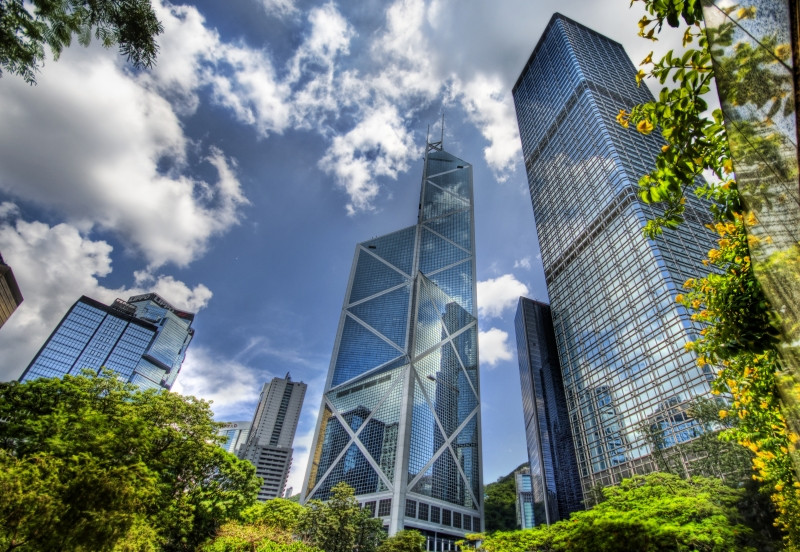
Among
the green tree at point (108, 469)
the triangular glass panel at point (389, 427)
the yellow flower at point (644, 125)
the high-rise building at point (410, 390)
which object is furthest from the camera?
the high-rise building at point (410, 390)

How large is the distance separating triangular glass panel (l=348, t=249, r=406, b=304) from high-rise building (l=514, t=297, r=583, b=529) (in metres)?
26.0

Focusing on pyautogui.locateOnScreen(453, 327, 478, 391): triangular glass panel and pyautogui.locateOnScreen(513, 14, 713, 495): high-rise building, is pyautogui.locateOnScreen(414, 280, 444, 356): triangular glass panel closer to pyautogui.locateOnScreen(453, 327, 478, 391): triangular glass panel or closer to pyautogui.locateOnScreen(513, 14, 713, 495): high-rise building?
pyautogui.locateOnScreen(453, 327, 478, 391): triangular glass panel

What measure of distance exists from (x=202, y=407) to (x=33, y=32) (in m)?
14.5

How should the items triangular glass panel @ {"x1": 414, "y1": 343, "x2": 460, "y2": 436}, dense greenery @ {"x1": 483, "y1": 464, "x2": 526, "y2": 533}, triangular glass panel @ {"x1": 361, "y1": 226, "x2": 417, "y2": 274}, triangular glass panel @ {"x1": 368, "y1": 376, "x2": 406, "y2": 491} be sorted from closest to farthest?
triangular glass panel @ {"x1": 368, "y1": 376, "x2": 406, "y2": 491} < triangular glass panel @ {"x1": 414, "y1": 343, "x2": 460, "y2": 436} < dense greenery @ {"x1": 483, "y1": 464, "x2": 526, "y2": 533} < triangular glass panel @ {"x1": 361, "y1": 226, "x2": 417, "y2": 274}

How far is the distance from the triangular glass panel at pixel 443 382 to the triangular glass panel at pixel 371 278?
57.8 feet

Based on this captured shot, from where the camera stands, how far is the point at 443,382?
6856 cm

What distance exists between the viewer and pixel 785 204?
1.31 meters

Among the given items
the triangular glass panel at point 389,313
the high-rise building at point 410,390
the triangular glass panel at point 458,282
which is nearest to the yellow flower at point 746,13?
the high-rise building at point 410,390

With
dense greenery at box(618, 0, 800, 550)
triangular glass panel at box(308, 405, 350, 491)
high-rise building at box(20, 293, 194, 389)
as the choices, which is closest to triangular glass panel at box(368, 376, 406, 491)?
triangular glass panel at box(308, 405, 350, 491)

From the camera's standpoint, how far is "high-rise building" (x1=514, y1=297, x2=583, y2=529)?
5225 centimetres

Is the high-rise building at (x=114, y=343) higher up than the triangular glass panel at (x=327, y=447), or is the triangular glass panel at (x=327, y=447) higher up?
the high-rise building at (x=114, y=343)

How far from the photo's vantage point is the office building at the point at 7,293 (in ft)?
236

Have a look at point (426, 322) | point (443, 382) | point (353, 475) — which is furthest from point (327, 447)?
point (426, 322)

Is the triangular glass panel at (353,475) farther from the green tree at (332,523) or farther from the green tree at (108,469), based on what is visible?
the green tree at (108,469)
